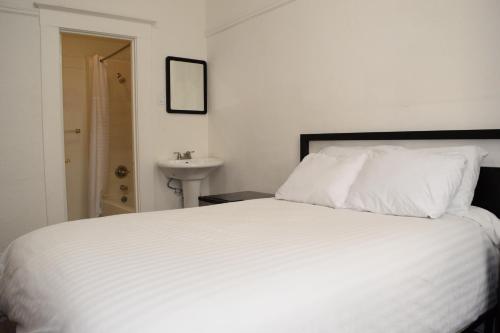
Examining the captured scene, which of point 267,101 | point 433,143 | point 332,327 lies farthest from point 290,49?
point 332,327

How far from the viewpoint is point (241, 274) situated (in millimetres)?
1090

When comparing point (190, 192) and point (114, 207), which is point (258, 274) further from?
point (114, 207)

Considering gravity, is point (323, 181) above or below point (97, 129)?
below

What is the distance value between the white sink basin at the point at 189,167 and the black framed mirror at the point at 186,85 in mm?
624

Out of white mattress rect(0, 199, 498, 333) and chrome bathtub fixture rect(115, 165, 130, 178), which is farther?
chrome bathtub fixture rect(115, 165, 130, 178)

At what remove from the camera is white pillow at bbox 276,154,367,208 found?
226 centimetres

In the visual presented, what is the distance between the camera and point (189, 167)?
3750mm

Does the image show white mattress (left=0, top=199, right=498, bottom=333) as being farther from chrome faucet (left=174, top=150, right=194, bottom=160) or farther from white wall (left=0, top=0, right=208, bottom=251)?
chrome faucet (left=174, top=150, right=194, bottom=160)

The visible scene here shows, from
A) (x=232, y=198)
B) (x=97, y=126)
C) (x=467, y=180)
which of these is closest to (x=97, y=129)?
(x=97, y=126)

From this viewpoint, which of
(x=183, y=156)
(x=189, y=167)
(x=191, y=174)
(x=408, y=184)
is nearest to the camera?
(x=408, y=184)

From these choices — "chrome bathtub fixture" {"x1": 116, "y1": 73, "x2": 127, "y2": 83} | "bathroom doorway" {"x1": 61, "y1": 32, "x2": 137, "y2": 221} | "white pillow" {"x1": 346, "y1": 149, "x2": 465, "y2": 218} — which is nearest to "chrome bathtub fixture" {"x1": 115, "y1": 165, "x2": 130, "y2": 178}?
"bathroom doorway" {"x1": 61, "y1": 32, "x2": 137, "y2": 221}

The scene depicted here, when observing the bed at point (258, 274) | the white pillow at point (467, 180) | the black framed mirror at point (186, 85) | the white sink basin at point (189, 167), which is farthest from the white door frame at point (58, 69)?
the white pillow at point (467, 180)

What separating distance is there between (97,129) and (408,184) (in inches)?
154

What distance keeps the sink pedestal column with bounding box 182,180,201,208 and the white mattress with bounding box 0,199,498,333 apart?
2.04 m
